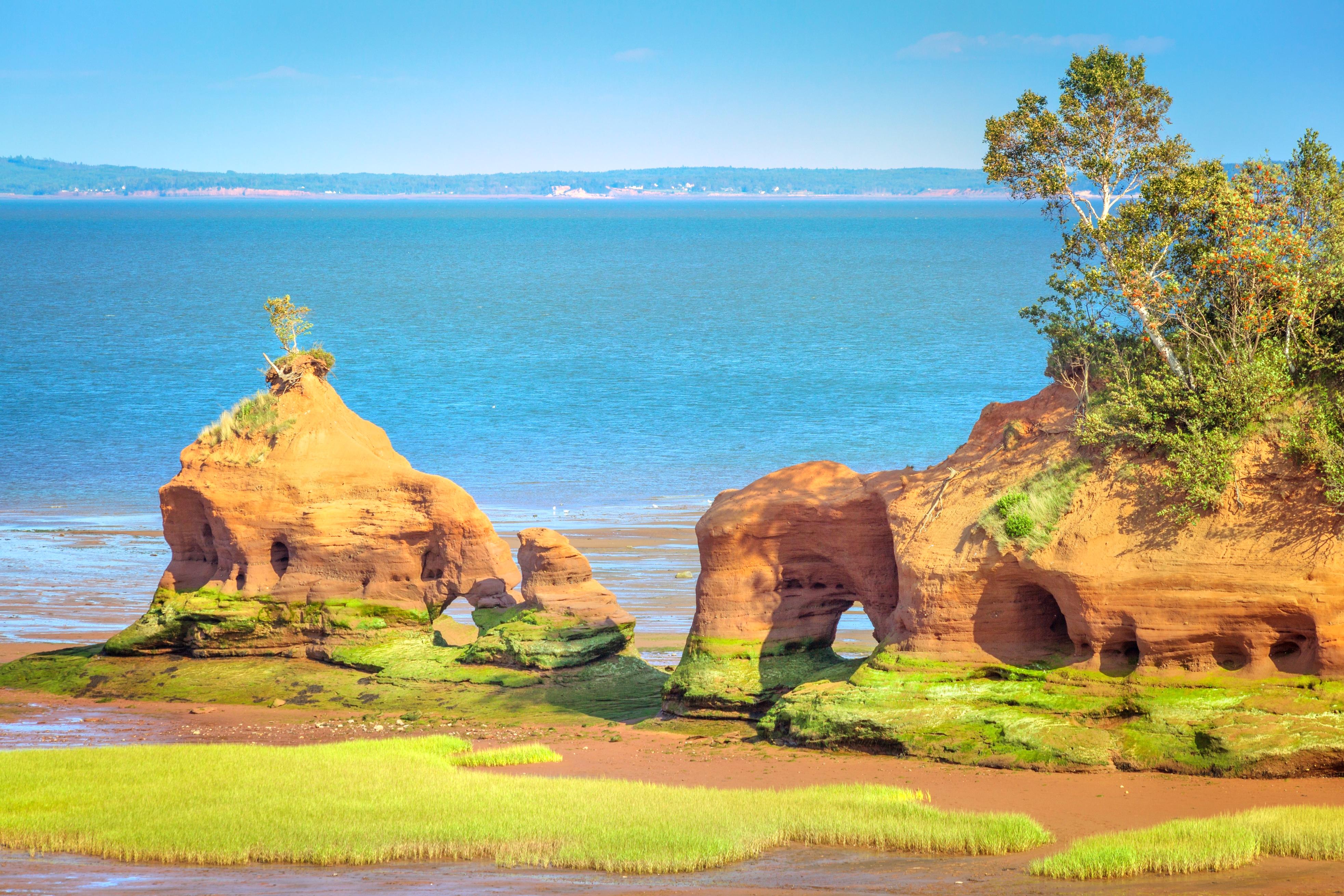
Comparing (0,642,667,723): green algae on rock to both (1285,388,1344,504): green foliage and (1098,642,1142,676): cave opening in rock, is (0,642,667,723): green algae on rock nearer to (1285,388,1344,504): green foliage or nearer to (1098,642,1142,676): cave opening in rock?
(1098,642,1142,676): cave opening in rock

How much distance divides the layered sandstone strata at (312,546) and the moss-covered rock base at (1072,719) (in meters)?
9.42

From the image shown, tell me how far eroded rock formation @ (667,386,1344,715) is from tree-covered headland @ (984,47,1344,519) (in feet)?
1.58

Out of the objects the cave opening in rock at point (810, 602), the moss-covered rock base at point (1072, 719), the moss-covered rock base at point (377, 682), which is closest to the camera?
the moss-covered rock base at point (1072, 719)

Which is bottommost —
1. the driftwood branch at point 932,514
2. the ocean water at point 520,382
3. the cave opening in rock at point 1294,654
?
the ocean water at point 520,382

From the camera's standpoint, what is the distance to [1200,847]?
15.5m

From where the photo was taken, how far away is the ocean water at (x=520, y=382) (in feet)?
171

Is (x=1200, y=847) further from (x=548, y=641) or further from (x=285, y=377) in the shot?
(x=285, y=377)

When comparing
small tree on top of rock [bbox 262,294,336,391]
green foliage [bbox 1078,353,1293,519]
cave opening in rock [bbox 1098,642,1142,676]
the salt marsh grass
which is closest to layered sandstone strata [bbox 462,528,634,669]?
the salt marsh grass

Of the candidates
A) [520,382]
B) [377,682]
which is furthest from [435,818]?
[520,382]

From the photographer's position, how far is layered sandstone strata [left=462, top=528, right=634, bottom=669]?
26.9m

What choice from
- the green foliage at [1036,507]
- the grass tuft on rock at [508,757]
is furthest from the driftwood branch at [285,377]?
the green foliage at [1036,507]

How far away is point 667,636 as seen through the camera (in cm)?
3378

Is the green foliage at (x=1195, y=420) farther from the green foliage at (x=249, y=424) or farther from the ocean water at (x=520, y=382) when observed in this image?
the ocean water at (x=520, y=382)

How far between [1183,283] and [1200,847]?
9349 millimetres
